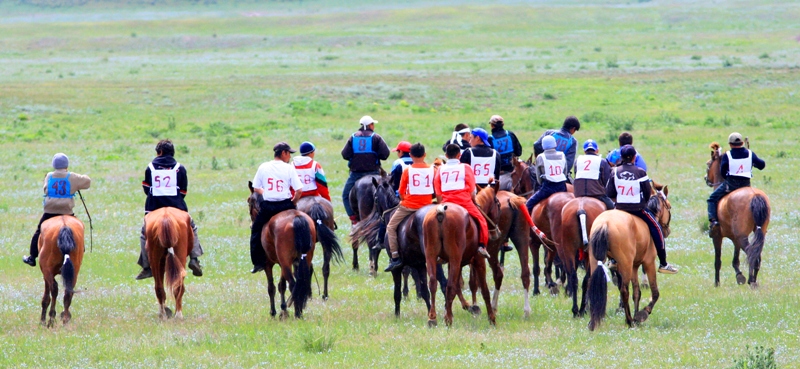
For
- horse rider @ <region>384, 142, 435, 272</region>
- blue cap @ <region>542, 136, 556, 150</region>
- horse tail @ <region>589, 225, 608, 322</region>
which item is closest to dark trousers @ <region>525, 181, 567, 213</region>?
blue cap @ <region>542, 136, 556, 150</region>

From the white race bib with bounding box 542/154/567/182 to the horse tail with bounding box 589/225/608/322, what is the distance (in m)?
2.51

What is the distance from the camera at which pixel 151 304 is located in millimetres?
14898

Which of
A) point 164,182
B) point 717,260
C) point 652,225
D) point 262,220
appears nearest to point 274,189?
point 262,220

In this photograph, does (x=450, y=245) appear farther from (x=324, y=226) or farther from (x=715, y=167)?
(x=715, y=167)

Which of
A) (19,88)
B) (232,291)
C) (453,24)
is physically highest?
(453,24)

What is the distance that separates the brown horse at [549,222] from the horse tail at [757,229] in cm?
263

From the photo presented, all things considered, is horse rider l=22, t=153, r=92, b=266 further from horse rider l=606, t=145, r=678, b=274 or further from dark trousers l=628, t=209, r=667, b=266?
dark trousers l=628, t=209, r=667, b=266

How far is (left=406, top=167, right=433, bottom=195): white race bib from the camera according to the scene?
13320mm

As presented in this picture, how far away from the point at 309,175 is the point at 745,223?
21.0 feet

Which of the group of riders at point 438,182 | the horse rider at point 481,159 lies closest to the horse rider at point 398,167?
the group of riders at point 438,182

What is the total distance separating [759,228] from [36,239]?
32.6 ft

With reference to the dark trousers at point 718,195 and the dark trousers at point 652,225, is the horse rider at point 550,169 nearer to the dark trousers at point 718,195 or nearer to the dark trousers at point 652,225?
the dark trousers at point 652,225

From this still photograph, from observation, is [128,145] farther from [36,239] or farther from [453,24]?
[453,24]

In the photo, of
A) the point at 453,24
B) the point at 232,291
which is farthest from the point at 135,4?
the point at 232,291
